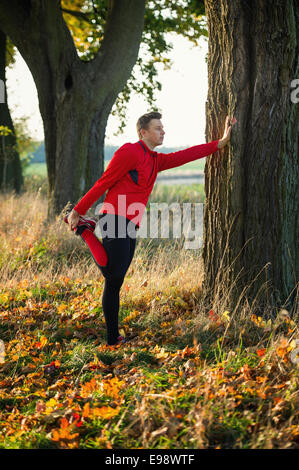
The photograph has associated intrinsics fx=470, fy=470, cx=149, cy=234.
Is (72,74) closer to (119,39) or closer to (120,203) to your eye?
(119,39)

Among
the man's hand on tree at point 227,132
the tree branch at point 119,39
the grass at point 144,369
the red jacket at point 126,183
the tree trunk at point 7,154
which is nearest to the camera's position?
the grass at point 144,369

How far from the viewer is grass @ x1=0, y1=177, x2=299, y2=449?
3.03 meters

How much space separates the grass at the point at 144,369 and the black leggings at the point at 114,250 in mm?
474

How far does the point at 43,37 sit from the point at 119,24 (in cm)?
153

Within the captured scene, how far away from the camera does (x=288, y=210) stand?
4.58 m

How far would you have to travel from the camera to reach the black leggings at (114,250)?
13.9ft

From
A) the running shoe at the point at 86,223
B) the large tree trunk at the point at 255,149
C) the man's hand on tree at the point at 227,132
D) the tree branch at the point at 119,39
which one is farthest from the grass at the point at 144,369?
the tree branch at the point at 119,39

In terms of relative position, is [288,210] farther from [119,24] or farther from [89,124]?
[119,24]

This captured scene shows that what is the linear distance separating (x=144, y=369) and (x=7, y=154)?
12912mm

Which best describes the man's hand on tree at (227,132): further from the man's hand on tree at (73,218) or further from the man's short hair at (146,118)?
the man's hand on tree at (73,218)

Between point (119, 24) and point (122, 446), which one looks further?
point (119, 24)

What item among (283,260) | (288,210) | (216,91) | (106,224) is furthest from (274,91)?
(106,224)

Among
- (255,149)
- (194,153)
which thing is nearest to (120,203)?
(194,153)

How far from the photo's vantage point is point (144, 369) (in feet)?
13.0
